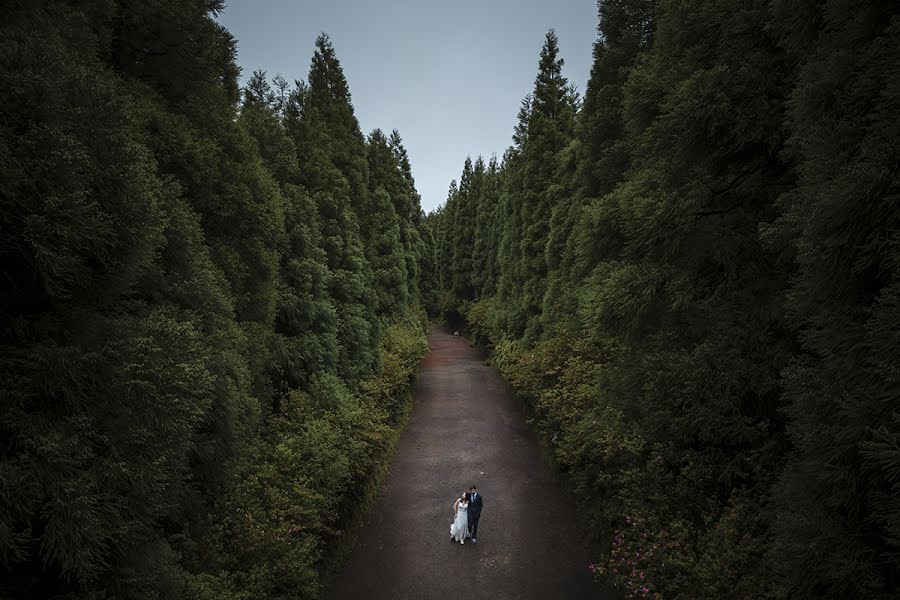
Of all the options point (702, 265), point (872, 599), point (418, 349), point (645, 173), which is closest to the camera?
point (872, 599)

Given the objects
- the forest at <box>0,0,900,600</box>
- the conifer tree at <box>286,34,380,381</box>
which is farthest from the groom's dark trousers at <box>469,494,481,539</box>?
the conifer tree at <box>286,34,380,381</box>

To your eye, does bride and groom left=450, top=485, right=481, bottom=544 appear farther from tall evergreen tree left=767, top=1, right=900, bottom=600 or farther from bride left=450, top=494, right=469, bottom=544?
tall evergreen tree left=767, top=1, right=900, bottom=600

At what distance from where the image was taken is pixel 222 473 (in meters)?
7.42

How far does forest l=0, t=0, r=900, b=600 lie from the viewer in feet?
13.2

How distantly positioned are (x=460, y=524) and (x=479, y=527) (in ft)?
3.15

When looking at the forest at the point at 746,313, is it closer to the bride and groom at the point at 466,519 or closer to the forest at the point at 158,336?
the bride and groom at the point at 466,519

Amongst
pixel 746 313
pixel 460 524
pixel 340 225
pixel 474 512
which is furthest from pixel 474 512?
pixel 340 225

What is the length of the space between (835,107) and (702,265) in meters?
3.88

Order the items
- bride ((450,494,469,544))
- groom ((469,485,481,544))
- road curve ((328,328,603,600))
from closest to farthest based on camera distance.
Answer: road curve ((328,328,603,600))
groom ((469,485,481,544))
bride ((450,494,469,544))

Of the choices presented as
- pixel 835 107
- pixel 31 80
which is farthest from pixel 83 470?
pixel 835 107

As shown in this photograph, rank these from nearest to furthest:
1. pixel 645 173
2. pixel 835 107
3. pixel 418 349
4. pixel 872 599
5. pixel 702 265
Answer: pixel 872 599
pixel 835 107
pixel 702 265
pixel 645 173
pixel 418 349

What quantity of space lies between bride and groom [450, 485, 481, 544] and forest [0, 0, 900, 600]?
2.58m

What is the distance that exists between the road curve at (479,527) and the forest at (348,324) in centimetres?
73

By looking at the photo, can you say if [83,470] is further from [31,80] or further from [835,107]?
[835,107]
